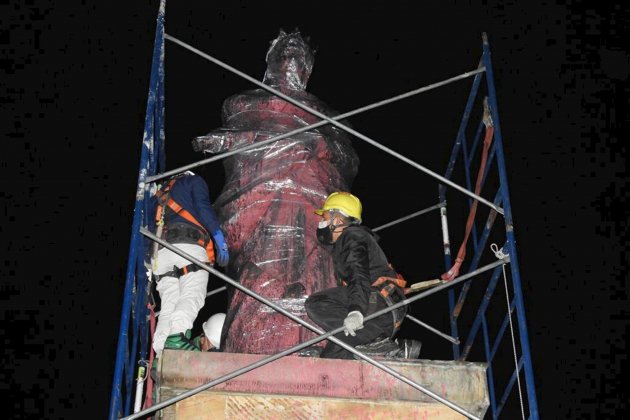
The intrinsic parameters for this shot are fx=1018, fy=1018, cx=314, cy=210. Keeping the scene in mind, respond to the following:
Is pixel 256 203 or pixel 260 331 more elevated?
pixel 256 203

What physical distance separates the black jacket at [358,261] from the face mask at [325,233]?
171mm

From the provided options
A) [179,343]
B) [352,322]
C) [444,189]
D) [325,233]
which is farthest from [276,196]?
[444,189]

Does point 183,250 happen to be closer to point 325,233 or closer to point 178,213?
point 178,213

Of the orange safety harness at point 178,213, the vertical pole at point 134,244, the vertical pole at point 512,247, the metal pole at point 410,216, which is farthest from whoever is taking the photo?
the metal pole at point 410,216

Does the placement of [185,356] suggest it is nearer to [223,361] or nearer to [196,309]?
[223,361]

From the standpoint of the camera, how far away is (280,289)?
853 centimetres

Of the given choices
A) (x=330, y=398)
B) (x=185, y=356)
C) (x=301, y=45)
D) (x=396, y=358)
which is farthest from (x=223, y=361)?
(x=301, y=45)

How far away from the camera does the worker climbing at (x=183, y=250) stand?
845 cm

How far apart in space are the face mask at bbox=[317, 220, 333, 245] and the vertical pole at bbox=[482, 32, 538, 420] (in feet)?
4.94

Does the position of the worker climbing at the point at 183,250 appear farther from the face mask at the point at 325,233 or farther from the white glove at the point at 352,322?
the white glove at the point at 352,322

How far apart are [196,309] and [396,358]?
1.86 metres

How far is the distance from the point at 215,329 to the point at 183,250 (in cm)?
77

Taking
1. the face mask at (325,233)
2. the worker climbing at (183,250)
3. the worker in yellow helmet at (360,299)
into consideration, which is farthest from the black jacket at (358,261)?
the worker climbing at (183,250)

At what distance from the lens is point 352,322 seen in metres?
7.42
